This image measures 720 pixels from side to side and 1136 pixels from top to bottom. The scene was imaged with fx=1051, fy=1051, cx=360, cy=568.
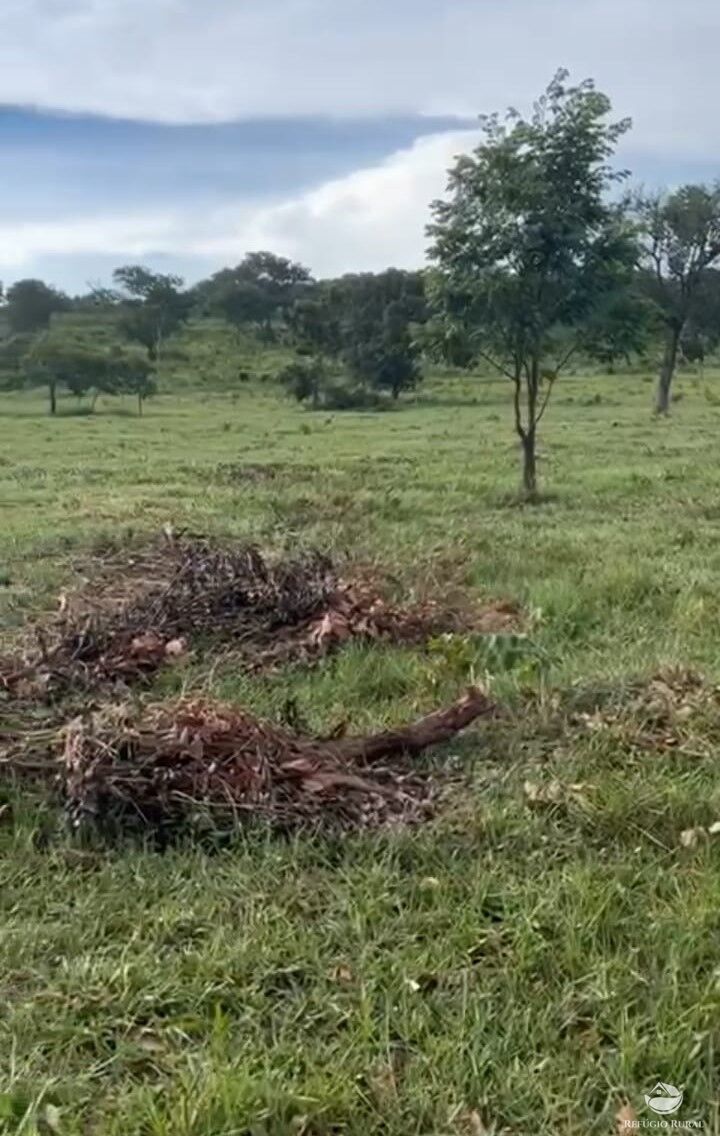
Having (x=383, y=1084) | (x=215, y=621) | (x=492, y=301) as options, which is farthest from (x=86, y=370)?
(x=383, y=1084)

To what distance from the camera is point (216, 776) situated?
335 cm

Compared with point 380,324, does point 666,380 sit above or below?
below

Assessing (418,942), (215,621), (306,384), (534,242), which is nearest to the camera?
(418,942)

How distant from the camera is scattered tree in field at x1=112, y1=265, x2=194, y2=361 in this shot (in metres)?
48.6

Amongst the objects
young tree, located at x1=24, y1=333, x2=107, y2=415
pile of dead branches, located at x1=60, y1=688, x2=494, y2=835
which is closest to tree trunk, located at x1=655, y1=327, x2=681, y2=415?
young tree, located at x1=24, y1=333, x2=107, y2=415

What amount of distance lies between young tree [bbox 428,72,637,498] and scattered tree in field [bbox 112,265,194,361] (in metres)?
34.7

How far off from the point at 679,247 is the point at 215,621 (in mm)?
26720

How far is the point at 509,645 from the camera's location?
4.93m

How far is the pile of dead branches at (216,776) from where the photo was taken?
10.7 ft

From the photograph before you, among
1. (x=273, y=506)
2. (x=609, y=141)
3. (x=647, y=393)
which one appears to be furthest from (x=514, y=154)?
(x=647, y=393)

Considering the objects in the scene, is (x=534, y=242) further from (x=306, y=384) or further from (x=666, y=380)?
(x=306, y=384)

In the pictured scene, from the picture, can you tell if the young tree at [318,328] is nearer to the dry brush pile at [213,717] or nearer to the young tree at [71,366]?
the young tree at [71,366]
